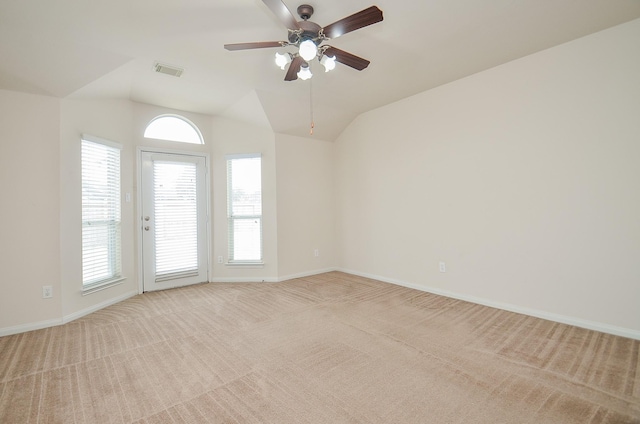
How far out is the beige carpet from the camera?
176 centimetres

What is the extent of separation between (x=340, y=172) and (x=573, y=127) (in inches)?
133

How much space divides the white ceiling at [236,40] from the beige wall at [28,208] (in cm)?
30

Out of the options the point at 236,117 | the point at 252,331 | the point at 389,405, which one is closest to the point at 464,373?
the point at 389,405

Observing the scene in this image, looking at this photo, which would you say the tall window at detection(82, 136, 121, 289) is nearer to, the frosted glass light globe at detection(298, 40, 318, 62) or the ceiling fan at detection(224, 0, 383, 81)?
the ceiling fan at detection(224, 0, 383, 81)

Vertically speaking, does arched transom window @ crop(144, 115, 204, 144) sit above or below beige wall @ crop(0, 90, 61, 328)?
above

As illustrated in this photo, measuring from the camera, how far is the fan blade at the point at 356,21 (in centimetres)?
187

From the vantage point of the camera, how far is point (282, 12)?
1.89 meters

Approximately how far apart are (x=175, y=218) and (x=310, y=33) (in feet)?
11.4

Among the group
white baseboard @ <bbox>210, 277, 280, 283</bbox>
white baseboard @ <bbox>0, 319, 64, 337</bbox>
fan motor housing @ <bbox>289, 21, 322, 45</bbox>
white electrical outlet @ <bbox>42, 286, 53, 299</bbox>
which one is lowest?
white baseboard @ <bbox>0, 319, 64, 337</bbox>

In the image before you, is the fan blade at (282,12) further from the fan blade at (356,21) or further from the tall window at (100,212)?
the tall window at (100,212)

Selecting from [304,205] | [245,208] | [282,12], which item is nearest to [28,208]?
[245,208]

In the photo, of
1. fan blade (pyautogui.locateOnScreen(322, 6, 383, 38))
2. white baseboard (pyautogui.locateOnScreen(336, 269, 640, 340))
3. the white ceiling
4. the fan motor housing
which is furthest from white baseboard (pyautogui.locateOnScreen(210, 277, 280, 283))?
fan blade (pyautogui.locateOnScreen(322, 6, 383, 38))

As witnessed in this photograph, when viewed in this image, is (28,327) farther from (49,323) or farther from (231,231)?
(231,231)

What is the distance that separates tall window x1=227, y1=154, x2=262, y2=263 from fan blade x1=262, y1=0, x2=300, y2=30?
9.58 ft
